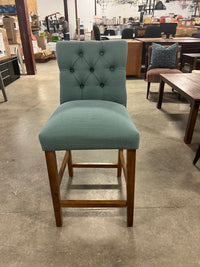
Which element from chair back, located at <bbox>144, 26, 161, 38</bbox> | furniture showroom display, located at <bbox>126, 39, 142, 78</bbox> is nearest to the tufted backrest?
furniture showroom display, located at <bbox>126, 39, 142, 78</bbox>

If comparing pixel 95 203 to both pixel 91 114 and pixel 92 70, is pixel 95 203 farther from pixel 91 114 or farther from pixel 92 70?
pixel 92 70

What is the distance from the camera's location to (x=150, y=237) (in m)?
1.11

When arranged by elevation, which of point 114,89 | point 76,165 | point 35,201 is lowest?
point 35,201

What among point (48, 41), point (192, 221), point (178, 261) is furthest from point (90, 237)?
point (48, 41)

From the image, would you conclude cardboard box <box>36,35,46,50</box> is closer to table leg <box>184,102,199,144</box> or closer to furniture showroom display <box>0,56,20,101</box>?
furniture showroom display <box>0,56,20,101</box>

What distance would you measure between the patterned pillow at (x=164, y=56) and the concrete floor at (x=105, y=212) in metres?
1.38

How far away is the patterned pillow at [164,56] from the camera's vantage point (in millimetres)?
3211

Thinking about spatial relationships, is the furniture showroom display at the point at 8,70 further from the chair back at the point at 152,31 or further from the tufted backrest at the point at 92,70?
the chair back at the point at 152,31

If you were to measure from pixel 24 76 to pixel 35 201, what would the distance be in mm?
4354

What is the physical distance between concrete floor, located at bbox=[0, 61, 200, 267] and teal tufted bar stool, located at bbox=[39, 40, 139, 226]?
0.12 metres

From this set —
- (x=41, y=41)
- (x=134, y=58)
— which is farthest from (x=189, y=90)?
(x=41, y=41)

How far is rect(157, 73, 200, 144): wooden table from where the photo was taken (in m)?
1.89

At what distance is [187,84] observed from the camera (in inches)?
88.2

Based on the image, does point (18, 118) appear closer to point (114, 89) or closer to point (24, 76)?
point (114, 89)
